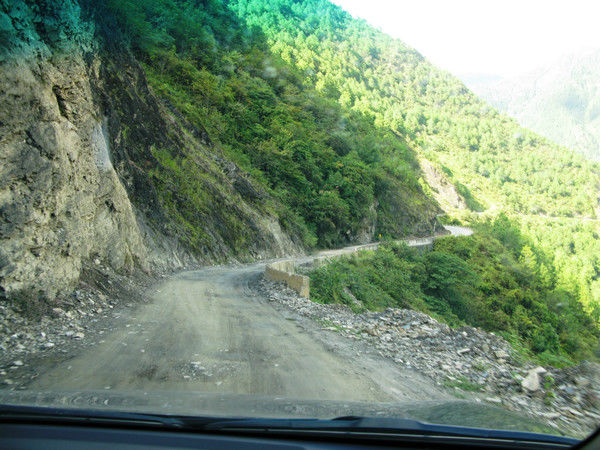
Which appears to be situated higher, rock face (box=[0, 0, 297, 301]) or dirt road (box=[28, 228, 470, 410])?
rock face (box=[0, 0, 297, 301])

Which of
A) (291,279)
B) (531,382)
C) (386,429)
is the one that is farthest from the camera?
(291,279)

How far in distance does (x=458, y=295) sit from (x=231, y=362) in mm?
29079

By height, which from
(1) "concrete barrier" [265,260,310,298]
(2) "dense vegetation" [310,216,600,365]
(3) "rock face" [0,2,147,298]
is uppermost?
(3) "rock face" [0,2,147,298]

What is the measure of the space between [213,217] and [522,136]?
206877mm

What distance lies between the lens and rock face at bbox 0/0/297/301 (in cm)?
857

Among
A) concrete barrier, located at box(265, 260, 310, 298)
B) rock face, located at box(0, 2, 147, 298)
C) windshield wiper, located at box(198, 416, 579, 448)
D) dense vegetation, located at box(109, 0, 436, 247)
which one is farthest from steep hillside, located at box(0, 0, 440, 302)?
windshield wiper, located at box(198, 416, 579, 448)

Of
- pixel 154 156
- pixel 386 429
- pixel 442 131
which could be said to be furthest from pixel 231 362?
pixel 442 131

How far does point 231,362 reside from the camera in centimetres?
664

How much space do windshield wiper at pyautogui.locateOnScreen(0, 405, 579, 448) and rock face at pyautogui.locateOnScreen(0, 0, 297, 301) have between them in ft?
22.0

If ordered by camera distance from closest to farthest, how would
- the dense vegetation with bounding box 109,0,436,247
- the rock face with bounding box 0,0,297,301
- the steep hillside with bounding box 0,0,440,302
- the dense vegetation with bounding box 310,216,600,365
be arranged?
the rock face with bounding box 0,0,297,301 → the steep hillside with bounding box 0,0,440,302 → the dense vegetation with bounding box 310,216,600,365 → the dense vegetation with bounding box 109,0,436,247

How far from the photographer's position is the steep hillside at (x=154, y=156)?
357 inches

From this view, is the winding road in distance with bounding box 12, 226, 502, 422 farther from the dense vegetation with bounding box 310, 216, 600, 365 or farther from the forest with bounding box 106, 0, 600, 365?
the dense vegetation with bounding box 310, 216, 600, 365

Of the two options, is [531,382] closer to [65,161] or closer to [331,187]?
[65,161]

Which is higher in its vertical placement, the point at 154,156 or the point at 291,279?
the point at 154,156
